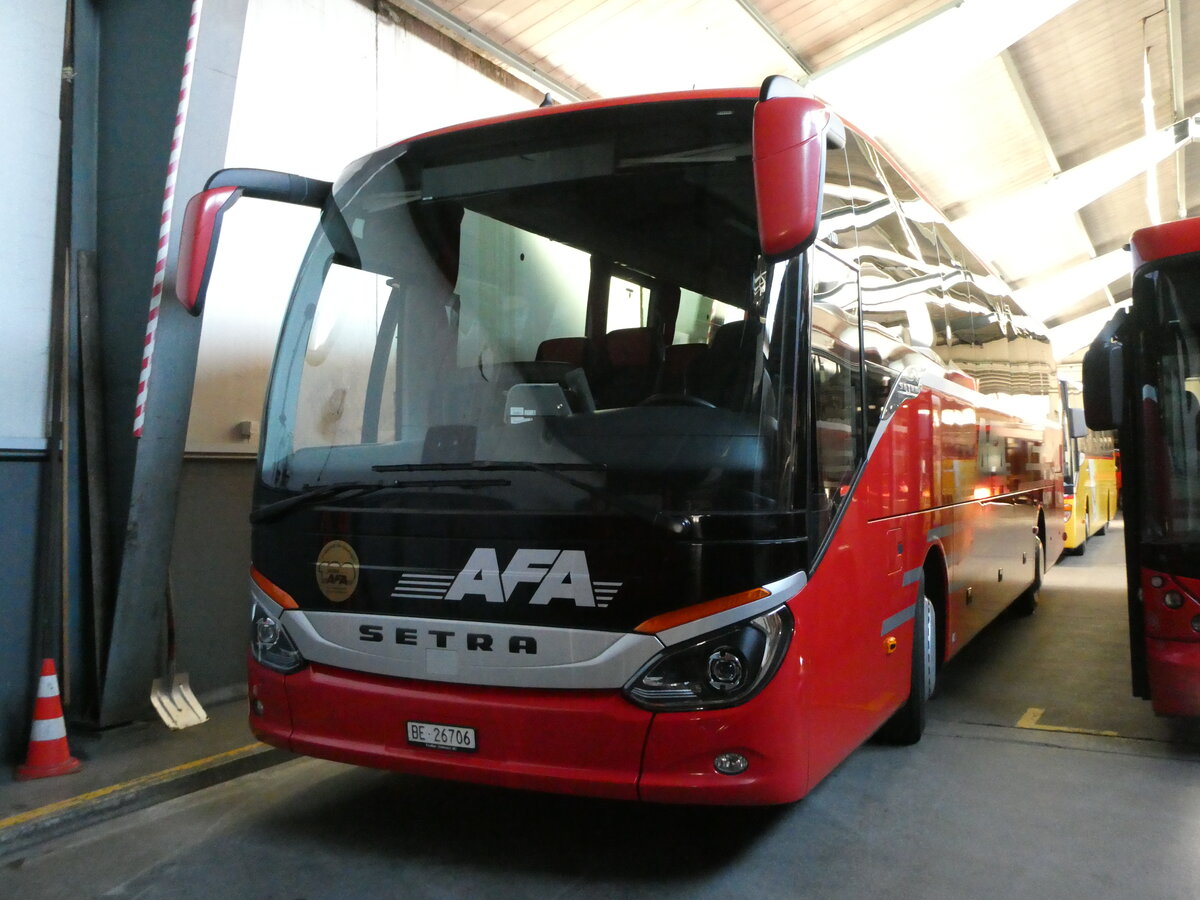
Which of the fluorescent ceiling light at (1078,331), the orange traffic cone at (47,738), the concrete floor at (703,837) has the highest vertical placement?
the fluorescent ceiling light at (1078,331)

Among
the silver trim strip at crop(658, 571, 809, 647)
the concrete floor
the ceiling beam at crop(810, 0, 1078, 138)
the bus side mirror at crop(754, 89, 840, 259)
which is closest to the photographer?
the bus side mirror at crop(754, 89, 840, 259)

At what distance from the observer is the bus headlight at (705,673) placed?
11.3ft

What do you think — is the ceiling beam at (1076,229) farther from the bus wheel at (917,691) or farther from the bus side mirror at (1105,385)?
the bus wheel at (917,691)

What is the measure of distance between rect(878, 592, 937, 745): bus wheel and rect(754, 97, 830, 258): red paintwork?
274cm

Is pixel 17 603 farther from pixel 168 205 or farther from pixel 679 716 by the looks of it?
pixel 679 716

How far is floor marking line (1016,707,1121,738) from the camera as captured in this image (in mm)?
5766

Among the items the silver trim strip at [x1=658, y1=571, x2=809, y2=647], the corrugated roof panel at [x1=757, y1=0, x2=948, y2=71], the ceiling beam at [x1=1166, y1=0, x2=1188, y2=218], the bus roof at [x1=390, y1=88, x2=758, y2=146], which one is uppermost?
the ceiling beam at [x1=1166, y1=0, x2=1188, y2=218]

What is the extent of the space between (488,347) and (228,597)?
10.4ft

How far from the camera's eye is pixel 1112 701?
651cm

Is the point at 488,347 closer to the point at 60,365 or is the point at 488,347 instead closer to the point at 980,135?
the point at 60,365

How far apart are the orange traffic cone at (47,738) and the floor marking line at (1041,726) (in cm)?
475

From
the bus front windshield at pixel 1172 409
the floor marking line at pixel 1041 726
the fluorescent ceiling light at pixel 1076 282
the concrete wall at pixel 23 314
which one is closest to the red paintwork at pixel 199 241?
the concrete wall at pixel 23 314

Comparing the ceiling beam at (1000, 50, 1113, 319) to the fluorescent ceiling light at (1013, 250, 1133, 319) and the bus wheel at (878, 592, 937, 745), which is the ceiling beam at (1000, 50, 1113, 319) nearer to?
the fluorescent ceiling light at (1013, 250, 1133, 319)

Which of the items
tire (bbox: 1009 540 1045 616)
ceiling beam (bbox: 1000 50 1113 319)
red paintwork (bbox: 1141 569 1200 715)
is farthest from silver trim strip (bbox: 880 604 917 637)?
ceiling beam (bbox: 1000 50 1113 319)
